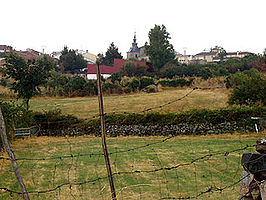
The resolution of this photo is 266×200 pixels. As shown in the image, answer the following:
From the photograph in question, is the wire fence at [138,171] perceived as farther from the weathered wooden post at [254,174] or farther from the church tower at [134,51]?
the church tower at [134,51]

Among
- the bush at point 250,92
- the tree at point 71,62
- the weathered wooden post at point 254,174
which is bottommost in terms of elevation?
the weathered wooden post at point 254,174

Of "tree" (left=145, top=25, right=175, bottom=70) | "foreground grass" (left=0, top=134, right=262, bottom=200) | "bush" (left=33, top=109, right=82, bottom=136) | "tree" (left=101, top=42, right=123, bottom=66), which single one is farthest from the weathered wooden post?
"tree" (left=101, top=42, right=123, bottom=66)

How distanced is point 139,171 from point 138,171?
1cm

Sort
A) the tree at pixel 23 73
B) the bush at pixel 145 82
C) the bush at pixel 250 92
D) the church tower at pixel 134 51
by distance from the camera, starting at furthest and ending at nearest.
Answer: the church tower at pixel 134 51 → the bush at pixel 145 82 → the tree at pixel 23 73 → the bush at pixel 250 92

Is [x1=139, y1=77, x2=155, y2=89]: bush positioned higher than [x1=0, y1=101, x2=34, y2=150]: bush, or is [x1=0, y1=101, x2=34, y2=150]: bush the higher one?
[x1=139, y1=77, x2=155, y2=89]: bush

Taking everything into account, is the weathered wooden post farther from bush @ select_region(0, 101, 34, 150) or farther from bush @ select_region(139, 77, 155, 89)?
bush @ select_region(139, 77, 155, 89)

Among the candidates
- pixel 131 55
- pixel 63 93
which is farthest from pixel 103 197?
pixel 131 55

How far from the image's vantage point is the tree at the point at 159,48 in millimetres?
42528

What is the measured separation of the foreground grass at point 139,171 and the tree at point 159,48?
3223 cm

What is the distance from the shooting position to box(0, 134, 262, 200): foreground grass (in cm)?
555

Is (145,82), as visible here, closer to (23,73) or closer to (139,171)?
(23,73)

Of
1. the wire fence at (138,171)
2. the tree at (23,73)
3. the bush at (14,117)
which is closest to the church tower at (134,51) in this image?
the tree at (23,73)

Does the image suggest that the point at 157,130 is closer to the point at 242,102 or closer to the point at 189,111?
the point at 189,111

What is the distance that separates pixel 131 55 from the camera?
71.4 meters
